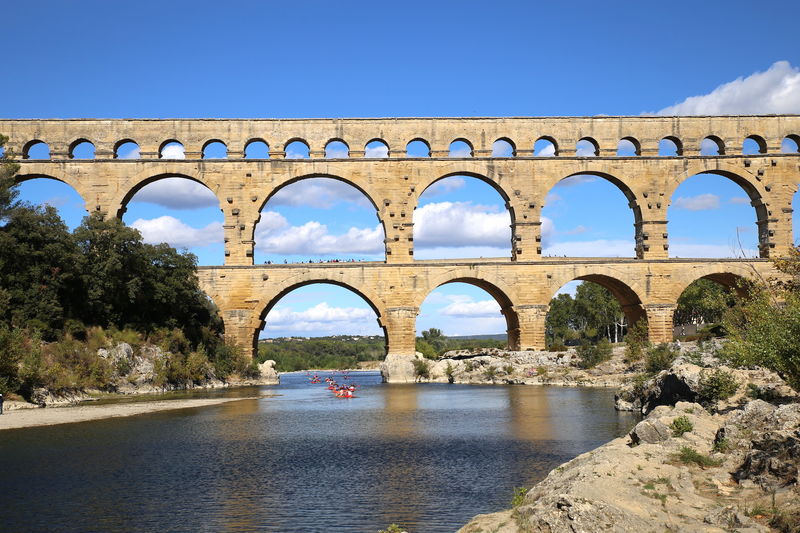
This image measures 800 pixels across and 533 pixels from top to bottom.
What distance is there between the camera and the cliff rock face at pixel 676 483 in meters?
7.66

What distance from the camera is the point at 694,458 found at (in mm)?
10695

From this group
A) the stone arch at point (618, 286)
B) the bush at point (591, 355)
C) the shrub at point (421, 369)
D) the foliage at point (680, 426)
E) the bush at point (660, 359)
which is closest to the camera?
the foliage at point (680, 426)

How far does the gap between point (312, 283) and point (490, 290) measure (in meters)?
9.51

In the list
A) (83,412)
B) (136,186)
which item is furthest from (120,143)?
(83,412)

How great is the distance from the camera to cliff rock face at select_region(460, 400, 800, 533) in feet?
25.1

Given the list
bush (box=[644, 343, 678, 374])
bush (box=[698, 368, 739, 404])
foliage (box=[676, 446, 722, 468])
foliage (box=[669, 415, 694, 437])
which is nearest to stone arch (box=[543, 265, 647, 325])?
bush (box=[644, 343, 678, 374])

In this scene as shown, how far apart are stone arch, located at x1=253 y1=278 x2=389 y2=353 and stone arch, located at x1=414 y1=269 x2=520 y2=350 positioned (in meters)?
2.02

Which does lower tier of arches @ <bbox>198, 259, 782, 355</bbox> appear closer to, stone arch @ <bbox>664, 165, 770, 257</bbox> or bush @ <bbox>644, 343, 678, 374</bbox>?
stone arch @ <bbox>664, 165, 770, 257</bbox>

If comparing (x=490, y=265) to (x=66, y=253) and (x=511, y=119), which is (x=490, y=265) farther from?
(x=66, y=253)

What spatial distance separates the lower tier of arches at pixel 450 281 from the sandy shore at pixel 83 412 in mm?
10300

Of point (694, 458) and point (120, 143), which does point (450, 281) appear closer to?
point (120, 143)

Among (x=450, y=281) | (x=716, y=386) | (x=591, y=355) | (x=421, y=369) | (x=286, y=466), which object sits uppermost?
(x=450, y=281)

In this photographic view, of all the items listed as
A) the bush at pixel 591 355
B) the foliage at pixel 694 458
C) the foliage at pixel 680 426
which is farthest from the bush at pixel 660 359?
the foliage at pixel 694 458

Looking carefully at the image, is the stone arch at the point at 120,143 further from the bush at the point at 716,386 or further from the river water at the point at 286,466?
the bush at the point at 716,386
